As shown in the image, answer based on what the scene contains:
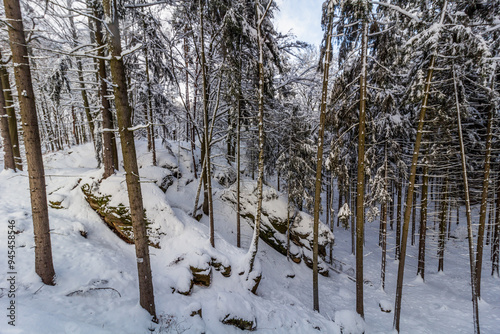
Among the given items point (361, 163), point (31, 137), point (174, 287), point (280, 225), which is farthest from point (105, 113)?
point (280, 225)

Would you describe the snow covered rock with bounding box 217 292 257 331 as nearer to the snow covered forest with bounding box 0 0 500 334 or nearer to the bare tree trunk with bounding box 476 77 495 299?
the snow covered forest with bounding box 0 0 500 334

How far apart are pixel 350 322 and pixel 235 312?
4.72 m

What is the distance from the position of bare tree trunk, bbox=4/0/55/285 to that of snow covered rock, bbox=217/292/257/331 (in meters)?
4.80

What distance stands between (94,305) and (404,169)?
15096mm

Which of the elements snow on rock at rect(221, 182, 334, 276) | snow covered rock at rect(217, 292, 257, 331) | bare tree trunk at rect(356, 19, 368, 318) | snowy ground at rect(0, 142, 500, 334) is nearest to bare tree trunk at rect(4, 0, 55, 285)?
snowy ground at rect(0, 142, 500, 334)

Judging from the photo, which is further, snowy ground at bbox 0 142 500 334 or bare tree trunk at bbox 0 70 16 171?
bare tree trunk at bbox 0 70 16 171

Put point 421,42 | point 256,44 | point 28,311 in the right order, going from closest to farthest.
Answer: point 28,311
point 421,42
point 256,44

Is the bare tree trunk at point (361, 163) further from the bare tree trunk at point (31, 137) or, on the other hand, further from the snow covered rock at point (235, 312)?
the bare tree trunk at point (31, 137)

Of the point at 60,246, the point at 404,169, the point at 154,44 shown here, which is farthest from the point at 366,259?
A: the point at 154,44

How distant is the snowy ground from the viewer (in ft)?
16.4

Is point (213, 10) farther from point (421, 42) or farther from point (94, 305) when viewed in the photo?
point (94, 305)

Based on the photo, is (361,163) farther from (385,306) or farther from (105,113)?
(105,113)

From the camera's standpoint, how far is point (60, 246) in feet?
22.0

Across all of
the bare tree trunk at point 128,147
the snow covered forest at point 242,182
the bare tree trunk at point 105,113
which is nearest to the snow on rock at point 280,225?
the snow covered forest at point 242,182
